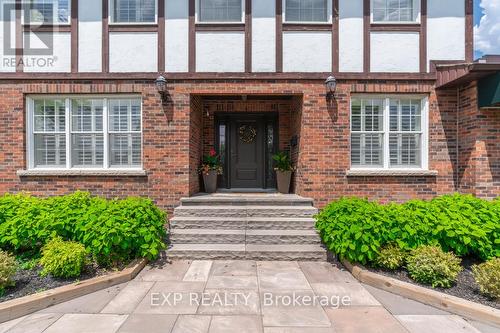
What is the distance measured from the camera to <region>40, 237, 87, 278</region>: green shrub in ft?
12.5

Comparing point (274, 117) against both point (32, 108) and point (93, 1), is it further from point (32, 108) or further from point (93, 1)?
point (32, 108)

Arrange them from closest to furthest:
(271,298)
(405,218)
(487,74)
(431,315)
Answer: (431,315)
(271,298)
(405,218)
(487,74)

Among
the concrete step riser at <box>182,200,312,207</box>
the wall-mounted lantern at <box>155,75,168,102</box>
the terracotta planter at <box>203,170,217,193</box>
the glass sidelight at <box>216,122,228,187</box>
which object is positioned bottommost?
the concrete step riser at <box>182,200,312,207</box>

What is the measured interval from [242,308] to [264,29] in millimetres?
5562

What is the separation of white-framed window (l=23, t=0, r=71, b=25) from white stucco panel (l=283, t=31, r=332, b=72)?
500 centimetres

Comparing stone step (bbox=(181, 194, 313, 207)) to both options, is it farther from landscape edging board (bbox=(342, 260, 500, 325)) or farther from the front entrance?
landscape edging board (bbox=(342, 260, 500, 325))

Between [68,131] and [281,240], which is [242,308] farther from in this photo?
[68,131]

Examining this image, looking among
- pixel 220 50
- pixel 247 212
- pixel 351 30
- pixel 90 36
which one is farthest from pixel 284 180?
pixel 90 36

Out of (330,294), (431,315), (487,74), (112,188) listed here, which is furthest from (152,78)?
(487,74)

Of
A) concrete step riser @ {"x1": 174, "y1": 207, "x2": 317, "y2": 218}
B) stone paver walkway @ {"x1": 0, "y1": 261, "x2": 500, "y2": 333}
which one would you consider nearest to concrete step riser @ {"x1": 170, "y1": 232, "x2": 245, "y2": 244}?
concrete step riser @ {"x1": 174, "y1": 207, "x2": 317, "y2": 218}

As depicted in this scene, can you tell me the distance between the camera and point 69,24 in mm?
6145

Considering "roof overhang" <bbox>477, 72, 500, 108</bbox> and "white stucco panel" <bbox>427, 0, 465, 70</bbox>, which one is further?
"white stucco panel" <bbox>427, 0, 465, 70</bbox>

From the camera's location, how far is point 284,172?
6984 millimetres

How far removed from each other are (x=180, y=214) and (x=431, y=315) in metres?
4.43
